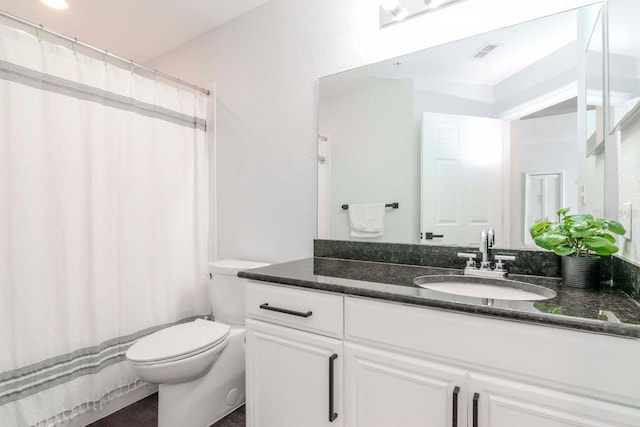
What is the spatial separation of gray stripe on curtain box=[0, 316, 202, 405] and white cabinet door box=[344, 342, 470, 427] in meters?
1.36

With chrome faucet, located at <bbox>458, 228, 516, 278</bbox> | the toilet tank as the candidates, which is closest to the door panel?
chrome faucet, located at <bbox>458, 228, 516, 278</bbox>

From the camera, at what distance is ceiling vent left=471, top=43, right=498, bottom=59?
142 cm

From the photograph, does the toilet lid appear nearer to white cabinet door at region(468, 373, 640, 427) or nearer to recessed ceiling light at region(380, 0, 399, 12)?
white cabinet door at region(468, 373, 640, 427)

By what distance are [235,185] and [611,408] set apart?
205cm

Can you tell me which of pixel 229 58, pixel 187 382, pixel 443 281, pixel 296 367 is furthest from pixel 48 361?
pixel 229 58

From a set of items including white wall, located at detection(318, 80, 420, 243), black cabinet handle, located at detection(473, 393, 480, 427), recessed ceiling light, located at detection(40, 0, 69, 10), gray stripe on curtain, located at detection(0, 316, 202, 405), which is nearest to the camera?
black cabinet handle, located at detection(473, 393, 480, 427)

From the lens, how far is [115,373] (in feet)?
5.87

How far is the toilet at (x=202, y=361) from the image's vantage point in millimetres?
1484

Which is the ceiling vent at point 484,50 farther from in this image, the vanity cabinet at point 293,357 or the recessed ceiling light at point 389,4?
the vanity cabinet at point 293,357

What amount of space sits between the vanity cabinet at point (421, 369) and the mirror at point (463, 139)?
625 millimetres

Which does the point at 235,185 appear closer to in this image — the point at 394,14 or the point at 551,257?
the point at 394,14

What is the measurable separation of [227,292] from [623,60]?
2.04 meters

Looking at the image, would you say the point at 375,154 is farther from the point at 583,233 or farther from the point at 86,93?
the point at 86,93

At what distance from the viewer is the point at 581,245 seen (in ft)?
3.66
